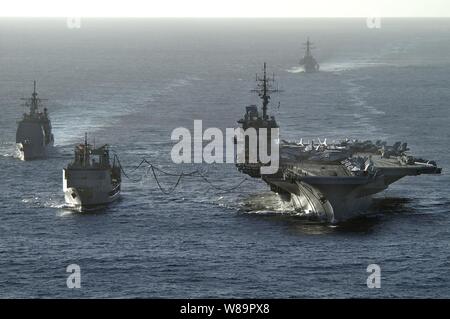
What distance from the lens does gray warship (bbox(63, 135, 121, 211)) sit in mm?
98438

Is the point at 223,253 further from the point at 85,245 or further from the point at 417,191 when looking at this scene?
the point at 417,191

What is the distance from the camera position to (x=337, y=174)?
309ft

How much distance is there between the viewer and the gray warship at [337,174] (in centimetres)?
9050

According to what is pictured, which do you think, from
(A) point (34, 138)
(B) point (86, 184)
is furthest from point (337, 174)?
(A) point (34, 138)

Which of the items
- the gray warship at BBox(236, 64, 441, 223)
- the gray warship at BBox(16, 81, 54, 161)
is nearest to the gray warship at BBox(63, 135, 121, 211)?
the gray warship at BBox(236, 64, 441, 223)

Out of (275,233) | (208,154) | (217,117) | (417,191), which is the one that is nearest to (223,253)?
(275,233)

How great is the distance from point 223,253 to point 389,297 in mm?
15073

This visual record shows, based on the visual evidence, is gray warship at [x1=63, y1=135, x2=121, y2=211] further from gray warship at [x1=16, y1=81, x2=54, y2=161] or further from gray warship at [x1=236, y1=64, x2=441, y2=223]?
gray warship at [x1=16, y1=81, x2=54, y2=161]

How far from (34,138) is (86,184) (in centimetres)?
3040

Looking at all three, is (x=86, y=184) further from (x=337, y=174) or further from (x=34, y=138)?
(x=34, y=138)

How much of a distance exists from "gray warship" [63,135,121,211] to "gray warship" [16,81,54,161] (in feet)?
85.1

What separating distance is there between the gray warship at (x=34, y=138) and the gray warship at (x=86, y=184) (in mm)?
25951

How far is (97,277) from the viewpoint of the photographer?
7519cm

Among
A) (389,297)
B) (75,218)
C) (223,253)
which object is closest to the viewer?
(389,297)
